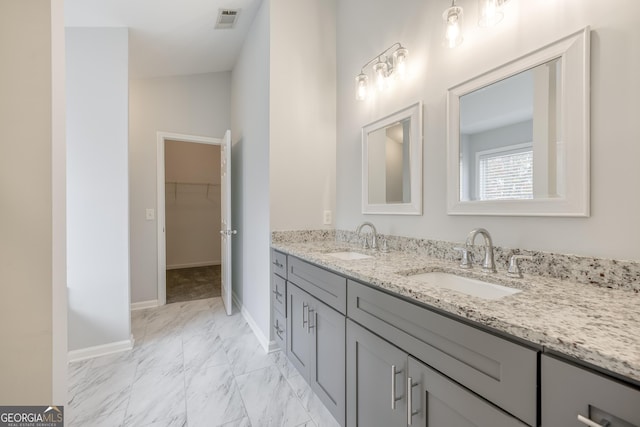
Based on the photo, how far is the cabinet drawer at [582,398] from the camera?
0.48 meters

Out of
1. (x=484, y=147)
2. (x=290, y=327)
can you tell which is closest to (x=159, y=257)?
(x=290, y=327)

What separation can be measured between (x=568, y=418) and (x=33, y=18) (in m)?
1.73

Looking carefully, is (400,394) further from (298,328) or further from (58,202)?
(58,202)

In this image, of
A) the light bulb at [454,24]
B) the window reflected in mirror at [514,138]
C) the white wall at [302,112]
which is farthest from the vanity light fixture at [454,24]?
the white wall at [302,112]

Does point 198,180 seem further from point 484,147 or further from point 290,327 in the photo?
point 484,147

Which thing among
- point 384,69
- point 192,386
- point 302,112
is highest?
point 384,69

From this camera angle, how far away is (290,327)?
1.89m

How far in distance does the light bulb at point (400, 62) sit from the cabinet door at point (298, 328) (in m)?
1.46

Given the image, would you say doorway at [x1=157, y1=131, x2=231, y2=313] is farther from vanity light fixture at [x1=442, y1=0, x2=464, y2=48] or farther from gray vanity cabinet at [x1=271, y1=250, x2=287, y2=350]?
vanity light fixture at [x1=442, y1=0, x2=464, y2=48]

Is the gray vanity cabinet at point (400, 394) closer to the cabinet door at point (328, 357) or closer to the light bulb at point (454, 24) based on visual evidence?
the cabinet door at point (328, 357)

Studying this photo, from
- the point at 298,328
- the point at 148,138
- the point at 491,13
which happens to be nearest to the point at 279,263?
the point at 298,328

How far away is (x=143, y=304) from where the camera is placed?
321 centimetres

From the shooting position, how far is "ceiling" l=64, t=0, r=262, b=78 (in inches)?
81.7

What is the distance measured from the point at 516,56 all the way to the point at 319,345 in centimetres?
166
